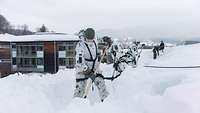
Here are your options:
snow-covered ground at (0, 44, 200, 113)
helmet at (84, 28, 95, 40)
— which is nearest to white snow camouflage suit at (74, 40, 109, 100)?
helmet at (84, 28, 95, 40)

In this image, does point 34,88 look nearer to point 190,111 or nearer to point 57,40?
point 190,111

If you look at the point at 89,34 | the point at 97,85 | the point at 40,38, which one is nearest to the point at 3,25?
the point at 40,38

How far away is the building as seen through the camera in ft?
215

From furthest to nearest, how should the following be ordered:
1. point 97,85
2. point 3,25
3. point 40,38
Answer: point 3,25, point 40,38, point 97,85

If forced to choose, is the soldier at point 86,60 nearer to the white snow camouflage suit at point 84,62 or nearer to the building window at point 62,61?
the white snow camouflage suit at point 84,62

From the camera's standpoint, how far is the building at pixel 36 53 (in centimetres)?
6550

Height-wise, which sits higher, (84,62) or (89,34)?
(89,34)

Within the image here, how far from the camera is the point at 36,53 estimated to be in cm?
6781

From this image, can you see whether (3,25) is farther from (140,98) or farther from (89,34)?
(140,98)

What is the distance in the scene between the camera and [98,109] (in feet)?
21.5

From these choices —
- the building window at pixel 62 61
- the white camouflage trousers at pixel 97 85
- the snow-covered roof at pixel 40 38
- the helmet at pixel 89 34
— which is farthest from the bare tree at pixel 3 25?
the helmet at pixel 89 34

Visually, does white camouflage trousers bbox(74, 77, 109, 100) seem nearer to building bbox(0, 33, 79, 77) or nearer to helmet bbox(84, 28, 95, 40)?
helmet bbox(84, 28, 95, 40)

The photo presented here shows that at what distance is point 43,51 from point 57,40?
2702 millimetres

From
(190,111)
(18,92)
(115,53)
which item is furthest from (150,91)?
(115,53)
